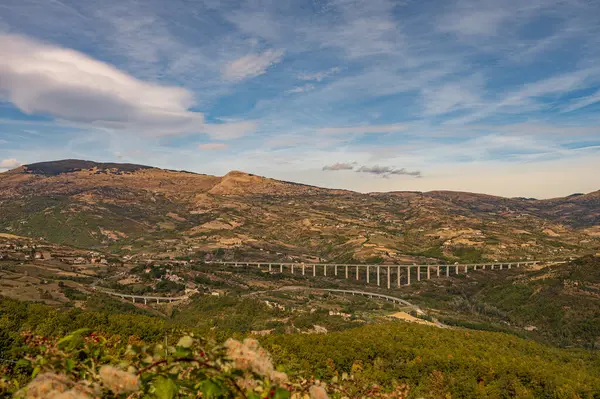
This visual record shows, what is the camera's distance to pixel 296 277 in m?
181

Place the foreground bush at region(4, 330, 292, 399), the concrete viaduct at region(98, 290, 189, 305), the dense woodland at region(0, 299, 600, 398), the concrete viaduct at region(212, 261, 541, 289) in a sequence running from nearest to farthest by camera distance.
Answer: the foreground bush at region(4, 330, 292, 399) → the dense woodland at region(0, 299, 600, 398) → the concrete viaduct at region(98, 290, 189, 305) → the concrete viaduct at region(212, 261, 541, 289)

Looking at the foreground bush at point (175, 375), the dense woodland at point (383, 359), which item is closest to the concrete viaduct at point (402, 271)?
the dense woodland at point (383, 359)

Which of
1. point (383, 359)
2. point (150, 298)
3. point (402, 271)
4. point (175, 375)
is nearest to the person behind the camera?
point (175, 375)

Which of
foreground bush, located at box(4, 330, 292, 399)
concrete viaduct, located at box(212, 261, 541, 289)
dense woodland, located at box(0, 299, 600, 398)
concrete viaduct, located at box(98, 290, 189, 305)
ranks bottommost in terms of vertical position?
concrete viaduct, located at box(212, 261, 541, 289)

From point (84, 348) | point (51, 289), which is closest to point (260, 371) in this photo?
point (84, 348)

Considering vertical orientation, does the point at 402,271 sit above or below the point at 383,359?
below

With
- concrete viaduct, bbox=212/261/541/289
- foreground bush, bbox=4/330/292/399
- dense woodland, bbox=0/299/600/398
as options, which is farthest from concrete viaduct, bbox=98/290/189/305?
foreground bush, bbox=4/330/292/399

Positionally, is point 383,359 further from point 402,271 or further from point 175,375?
point 402,271

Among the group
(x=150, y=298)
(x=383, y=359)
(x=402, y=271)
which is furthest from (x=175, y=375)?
(x=402, y=271)

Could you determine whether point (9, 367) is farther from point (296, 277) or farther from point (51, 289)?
point (296, 277)

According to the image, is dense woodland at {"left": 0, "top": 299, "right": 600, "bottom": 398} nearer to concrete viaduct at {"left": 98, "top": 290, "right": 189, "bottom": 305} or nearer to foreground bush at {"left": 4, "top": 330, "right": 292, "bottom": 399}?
foreground bush at {"left": 4, "top": 330, "right": 292, "bottom": 399}

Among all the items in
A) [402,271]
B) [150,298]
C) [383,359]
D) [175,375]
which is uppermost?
[175,375]

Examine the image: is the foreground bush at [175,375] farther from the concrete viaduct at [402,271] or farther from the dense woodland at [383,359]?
the concrete viaduct at [402,271]

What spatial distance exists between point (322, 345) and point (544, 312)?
11459cm
